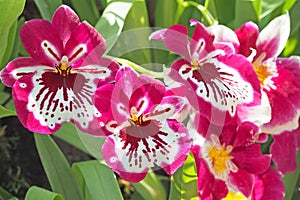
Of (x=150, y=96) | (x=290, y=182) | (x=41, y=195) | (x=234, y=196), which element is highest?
(x=150, y=96)

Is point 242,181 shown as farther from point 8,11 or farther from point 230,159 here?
point 8,11

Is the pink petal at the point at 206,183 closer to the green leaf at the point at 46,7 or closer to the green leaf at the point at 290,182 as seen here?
the green leaf at the point at 290,182

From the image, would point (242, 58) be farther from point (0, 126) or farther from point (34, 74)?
point (0, 126)

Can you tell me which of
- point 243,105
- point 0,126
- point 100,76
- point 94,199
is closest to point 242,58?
point 243,105

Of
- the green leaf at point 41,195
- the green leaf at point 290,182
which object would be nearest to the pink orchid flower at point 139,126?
the green leaf at point 41,195

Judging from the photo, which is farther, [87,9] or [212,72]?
[87,9]

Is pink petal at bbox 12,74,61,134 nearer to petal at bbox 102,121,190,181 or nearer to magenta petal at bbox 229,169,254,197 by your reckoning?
petal at bbox 102,121,190,181

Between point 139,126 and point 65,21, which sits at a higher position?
point 65,21

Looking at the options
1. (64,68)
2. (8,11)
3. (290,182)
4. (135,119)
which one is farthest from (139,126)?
(290,182)
